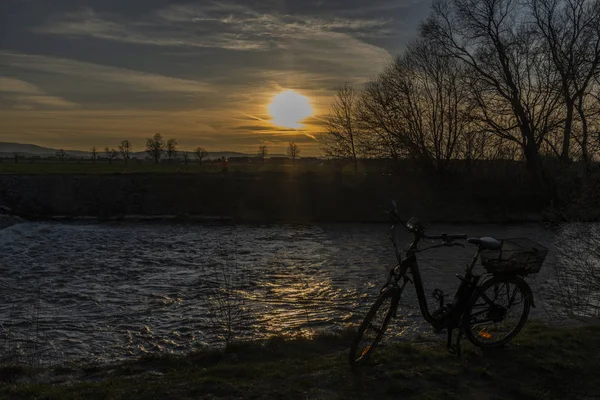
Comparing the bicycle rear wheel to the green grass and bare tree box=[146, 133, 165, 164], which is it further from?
bare tree box=[146, 133, 165, 164]

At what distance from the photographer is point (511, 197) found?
1261 inches

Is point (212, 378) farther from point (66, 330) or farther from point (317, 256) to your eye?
point (317, 256)

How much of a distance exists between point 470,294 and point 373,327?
1319mm

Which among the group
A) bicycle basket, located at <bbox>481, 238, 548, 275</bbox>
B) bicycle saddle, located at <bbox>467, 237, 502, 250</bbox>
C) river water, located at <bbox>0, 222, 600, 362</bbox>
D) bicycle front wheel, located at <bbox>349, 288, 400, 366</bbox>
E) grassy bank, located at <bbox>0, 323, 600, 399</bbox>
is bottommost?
river water, located at <bbox>0, 222, 600, 362</bbox>

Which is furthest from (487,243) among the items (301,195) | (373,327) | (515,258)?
(301,195)

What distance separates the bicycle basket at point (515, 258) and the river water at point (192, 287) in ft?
8.63

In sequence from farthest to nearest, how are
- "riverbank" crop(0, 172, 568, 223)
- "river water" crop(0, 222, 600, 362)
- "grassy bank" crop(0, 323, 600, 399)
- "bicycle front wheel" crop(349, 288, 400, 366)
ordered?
1. "riverbank" crop(0, 172, 568, 223)
2. "river water" crop(0, 222, 600, 362)
3. "bicycle front wheel" crop(349, 288, 400, 366)
4. "grassy bank" crop(0, 323, 600, 399)

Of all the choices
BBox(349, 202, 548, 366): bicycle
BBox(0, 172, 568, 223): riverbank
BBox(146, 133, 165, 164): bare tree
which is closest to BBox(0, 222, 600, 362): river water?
BBox(349, 202, 548, 366): bicycle

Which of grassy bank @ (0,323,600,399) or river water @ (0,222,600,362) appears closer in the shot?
grassy bank @ (0,323,600,399)

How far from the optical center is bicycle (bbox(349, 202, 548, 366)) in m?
5.89

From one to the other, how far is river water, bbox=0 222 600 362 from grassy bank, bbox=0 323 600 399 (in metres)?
1.21

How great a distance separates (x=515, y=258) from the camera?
6.09 m

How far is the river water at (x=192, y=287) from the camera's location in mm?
8672

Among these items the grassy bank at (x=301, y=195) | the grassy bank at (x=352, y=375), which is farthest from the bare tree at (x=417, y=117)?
the grassy bank at (x=352, y=375)
